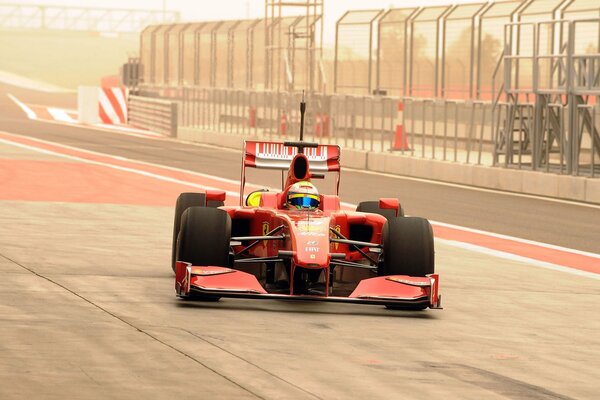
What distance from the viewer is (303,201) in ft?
41.4

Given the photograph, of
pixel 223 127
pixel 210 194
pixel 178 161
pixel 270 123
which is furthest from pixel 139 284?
pixel 223 127

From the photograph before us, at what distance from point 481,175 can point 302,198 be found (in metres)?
15.9

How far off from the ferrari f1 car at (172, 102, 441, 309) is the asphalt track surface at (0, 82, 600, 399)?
0.17 m

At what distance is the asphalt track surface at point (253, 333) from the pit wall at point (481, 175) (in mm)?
7065

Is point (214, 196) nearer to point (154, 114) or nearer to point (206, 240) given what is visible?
point (206, 240)

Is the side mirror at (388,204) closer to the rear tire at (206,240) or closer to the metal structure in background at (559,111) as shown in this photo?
the rear tire at (206,240)

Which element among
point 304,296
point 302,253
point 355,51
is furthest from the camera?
point 355,51

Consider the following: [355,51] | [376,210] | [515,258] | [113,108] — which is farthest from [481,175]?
[113,108]

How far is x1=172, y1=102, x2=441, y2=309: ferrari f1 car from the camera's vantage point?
456 inches

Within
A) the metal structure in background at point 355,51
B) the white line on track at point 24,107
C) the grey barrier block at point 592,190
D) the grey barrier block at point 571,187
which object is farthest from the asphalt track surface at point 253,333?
the white line on track at point 24,107

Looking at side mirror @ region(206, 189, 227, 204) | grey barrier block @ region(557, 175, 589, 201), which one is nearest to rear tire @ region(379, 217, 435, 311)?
side mirror @ region(206, 189, 227, 204)

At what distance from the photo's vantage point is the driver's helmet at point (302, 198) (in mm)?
12617

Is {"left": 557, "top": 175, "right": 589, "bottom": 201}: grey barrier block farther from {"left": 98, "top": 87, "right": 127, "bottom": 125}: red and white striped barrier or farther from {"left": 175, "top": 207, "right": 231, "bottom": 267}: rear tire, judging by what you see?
{"left": 98, "top": 87, "right": 127, "bottom": 125}: red and white striped barrier

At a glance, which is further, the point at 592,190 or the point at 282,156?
the point at 592,190
